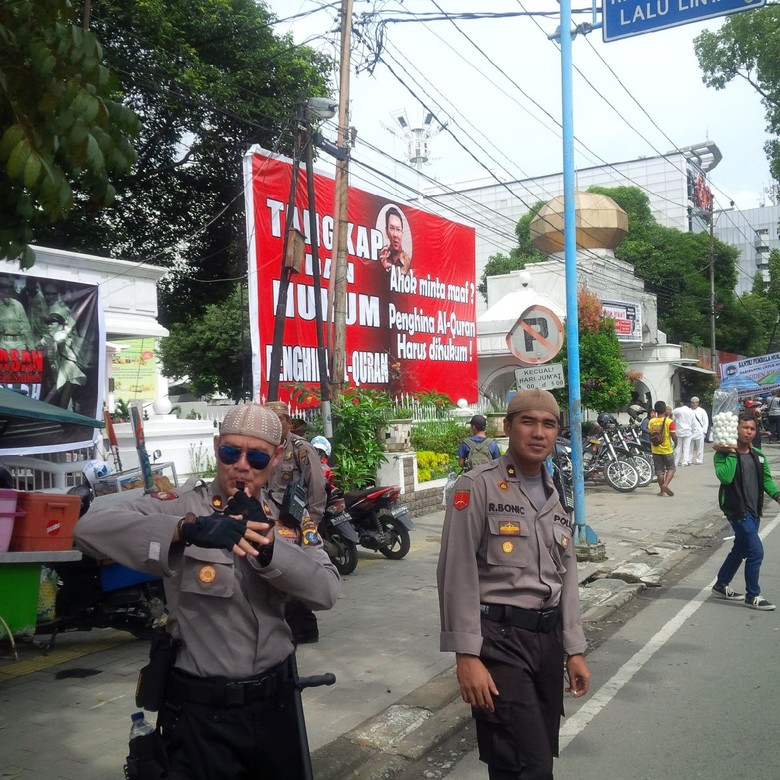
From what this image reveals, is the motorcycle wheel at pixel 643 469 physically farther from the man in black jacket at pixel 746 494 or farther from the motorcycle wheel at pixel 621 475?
the man in black jacket at pixel 746 494

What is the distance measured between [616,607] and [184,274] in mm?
13595

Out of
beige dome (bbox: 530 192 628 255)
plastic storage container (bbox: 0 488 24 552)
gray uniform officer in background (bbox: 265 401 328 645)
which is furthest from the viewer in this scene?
beige dome (bbox: 530 192 628 255)

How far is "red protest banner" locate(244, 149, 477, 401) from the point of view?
1202 centimetres

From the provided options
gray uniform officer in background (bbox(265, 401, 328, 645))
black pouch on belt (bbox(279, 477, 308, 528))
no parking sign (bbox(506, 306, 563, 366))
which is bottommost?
gray uniform officer in background (bbox(265, 401, 328, 645))

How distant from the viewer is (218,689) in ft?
7.59

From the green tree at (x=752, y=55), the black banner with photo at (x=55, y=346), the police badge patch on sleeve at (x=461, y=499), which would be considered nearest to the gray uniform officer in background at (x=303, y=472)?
the police badge patch on sleeve at (x=461, y=499)

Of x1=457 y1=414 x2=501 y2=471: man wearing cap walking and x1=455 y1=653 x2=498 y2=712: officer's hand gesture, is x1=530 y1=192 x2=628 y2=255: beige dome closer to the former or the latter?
x1=457 y1=414 x2=501 y2=471: man wearing cap walking

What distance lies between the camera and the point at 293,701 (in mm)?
2461

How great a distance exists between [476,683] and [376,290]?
42.0 ft

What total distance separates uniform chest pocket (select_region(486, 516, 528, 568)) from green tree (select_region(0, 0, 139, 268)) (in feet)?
6.38

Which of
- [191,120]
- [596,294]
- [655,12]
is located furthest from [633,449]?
[191,120]

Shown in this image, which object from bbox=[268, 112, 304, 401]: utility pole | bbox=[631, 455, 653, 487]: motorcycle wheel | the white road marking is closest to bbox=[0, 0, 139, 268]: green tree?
the white road marking

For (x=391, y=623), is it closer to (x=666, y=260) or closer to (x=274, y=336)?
(x=274, y=336)

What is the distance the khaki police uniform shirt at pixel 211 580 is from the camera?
2.27 meters
